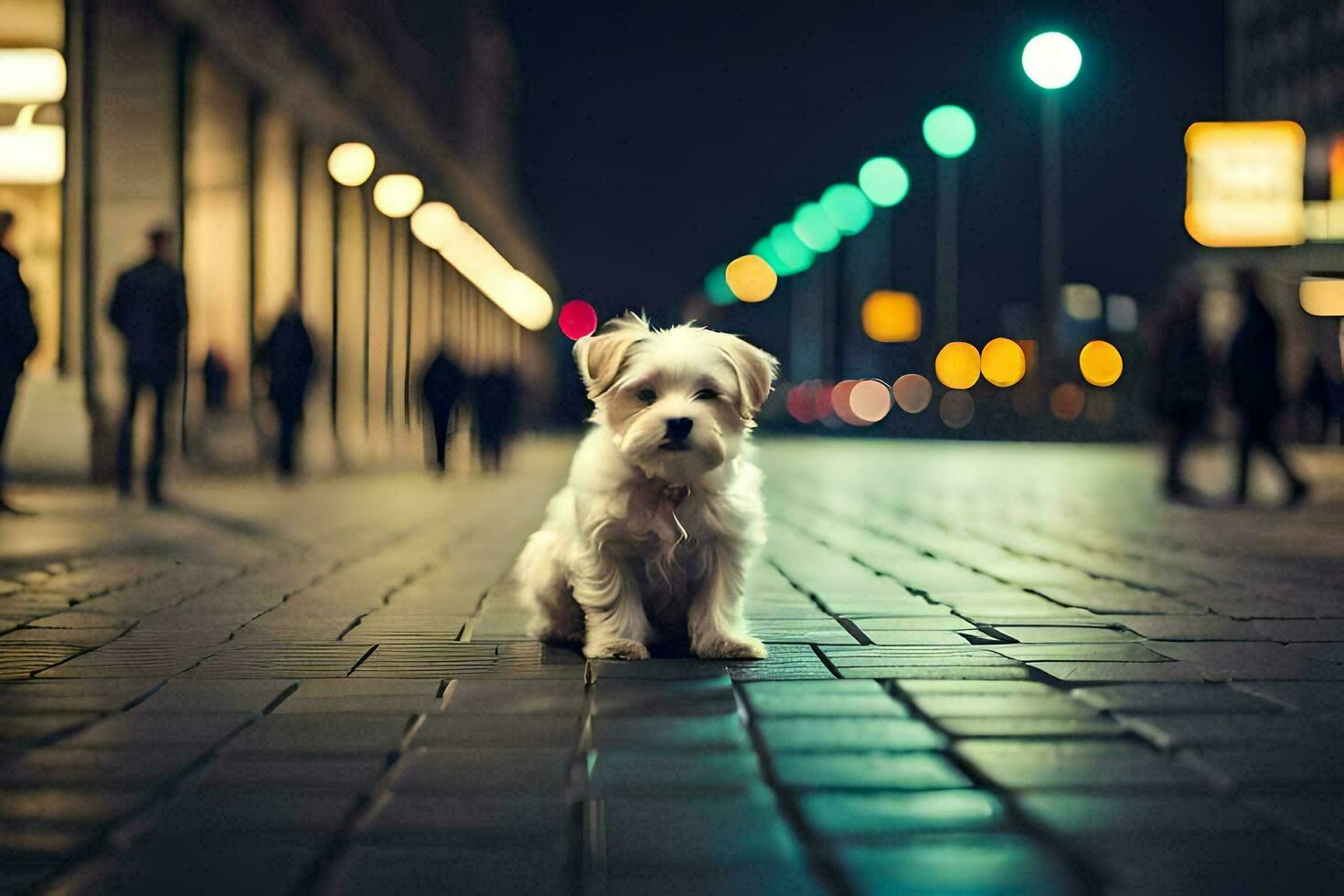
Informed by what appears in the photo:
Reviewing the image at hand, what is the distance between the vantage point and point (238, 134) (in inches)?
835

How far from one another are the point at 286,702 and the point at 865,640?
6.79 ft

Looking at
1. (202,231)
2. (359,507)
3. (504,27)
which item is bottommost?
(359,507)

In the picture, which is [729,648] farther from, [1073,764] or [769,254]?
[769,254]

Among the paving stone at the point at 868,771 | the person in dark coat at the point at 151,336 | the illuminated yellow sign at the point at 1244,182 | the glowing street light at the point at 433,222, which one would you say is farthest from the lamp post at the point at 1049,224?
the paving stone at the point at 868,771

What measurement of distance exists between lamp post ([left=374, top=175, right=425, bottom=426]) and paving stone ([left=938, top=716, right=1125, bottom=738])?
20.1 m

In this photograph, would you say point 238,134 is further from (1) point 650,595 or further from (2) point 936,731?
(2) point 936,731

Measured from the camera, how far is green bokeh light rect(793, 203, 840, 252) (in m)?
35.2

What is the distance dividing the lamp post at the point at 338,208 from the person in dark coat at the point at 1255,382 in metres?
11.8

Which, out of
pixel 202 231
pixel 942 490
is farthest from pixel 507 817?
pixel 202 231

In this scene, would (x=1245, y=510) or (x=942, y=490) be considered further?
(x=942, y=490)

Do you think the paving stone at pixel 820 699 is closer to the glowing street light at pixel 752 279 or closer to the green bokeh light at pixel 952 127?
the green bokeh light at pixel 952 127

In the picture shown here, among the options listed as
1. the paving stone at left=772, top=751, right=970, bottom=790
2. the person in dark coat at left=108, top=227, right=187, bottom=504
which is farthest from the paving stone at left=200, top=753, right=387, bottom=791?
the person in dark coat at left=108, top=227, right=187, bottom=504

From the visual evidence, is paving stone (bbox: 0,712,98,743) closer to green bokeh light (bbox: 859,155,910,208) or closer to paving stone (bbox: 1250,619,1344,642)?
paving stone (bbox: 1250,619,1344,642)

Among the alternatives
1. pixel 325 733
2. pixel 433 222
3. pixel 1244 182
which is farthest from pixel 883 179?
pixel 325 733
